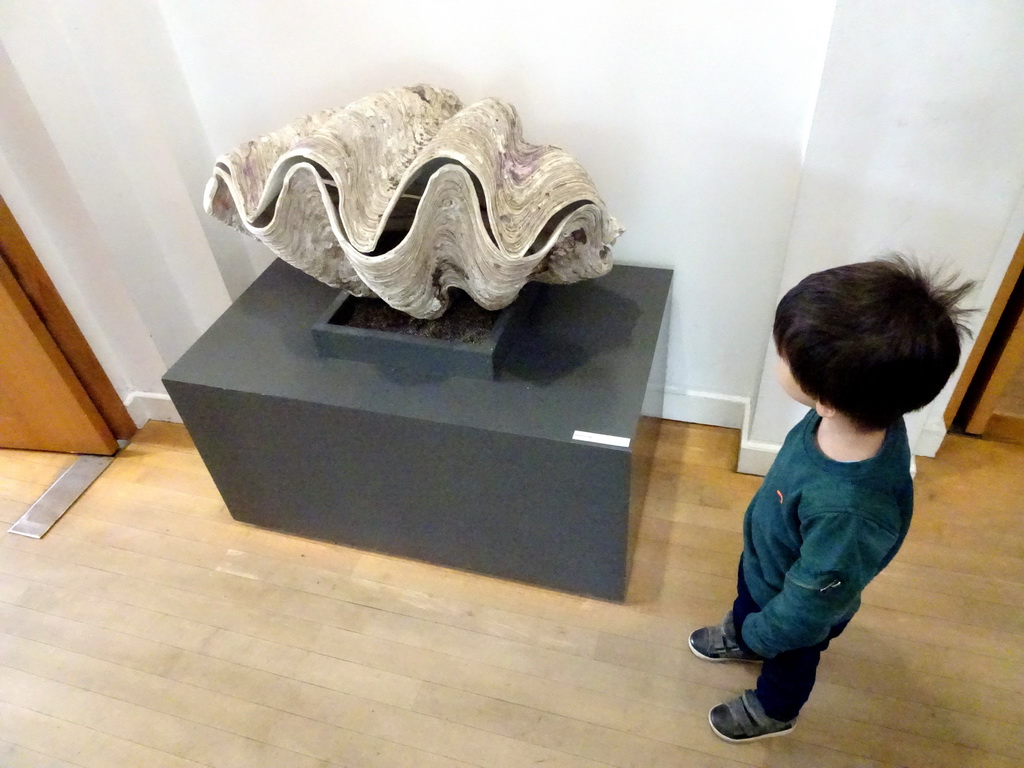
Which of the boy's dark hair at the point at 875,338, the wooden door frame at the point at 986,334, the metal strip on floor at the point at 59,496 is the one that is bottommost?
the metal strip on floor at the point at 59,496

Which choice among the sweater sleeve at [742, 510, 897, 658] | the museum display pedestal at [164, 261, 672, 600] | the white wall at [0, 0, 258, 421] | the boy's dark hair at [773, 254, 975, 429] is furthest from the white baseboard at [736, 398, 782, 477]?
the white wall at [0, 0, 258, 421]

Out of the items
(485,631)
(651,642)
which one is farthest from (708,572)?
(485,631)

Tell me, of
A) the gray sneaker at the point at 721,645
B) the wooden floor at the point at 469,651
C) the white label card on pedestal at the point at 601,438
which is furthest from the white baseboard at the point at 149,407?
the gray sneaker at the point at 721,645

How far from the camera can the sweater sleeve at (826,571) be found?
2.51 ft

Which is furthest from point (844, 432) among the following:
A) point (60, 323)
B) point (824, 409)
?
point (60, 323)

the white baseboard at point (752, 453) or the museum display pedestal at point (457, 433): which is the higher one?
the museum display pedestal at point (457, 433)

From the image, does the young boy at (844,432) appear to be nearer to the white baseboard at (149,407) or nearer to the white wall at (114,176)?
the white wall at (114,176)

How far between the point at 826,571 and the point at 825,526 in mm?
52

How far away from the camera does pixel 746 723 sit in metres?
1.11

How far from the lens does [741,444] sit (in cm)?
151

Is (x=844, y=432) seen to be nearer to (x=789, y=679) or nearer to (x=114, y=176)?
(x=789, y=679)

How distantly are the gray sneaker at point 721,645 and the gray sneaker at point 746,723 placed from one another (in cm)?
8

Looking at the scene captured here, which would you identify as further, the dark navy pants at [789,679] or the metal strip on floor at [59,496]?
the metal strip on floor at [59,496]

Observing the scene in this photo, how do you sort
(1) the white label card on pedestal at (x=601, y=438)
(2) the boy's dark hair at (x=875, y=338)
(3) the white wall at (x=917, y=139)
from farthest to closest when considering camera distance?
(1) the white label card on pedestal at (x=601, y=438) → (3) the white wall at (x=917, y=139) → (2) the boy's dark hair at (x=875, y=338)
